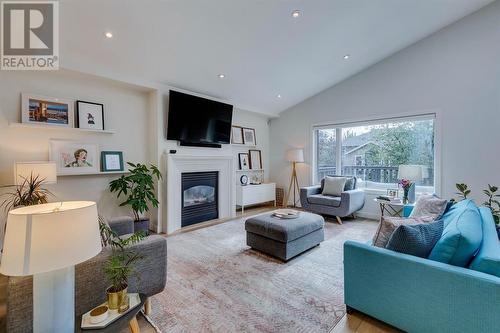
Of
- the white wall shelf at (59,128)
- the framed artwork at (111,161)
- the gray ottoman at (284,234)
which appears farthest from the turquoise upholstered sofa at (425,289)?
the white wall shelf at (59,128)

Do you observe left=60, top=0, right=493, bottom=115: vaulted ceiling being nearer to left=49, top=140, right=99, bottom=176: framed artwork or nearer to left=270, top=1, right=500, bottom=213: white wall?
left=270, top=1, right=500, bottom=213: white wall

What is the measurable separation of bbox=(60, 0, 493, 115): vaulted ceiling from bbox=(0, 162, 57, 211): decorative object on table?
133cm

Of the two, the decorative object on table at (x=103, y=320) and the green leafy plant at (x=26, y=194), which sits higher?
the green leafy plant at (x=26, y=194)

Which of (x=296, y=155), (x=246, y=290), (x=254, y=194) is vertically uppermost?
(x=296, y=155)

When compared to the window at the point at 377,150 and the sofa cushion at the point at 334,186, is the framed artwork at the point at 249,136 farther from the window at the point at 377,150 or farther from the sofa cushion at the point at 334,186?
the sofa cushion at the point at 334,186

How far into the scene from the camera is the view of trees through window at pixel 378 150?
4.18m

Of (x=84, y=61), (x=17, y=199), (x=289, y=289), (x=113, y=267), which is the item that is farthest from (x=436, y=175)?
(x=17, y=199)

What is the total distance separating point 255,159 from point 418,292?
187 inches

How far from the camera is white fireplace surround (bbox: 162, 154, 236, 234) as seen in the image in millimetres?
3914

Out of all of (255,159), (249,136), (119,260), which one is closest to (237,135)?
(249,136)

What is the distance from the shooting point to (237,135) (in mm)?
5477

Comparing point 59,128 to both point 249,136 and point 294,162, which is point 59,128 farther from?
point 294,162

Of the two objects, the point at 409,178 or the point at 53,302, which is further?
the point at 409,178

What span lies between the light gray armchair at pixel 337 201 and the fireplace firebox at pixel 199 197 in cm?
187
